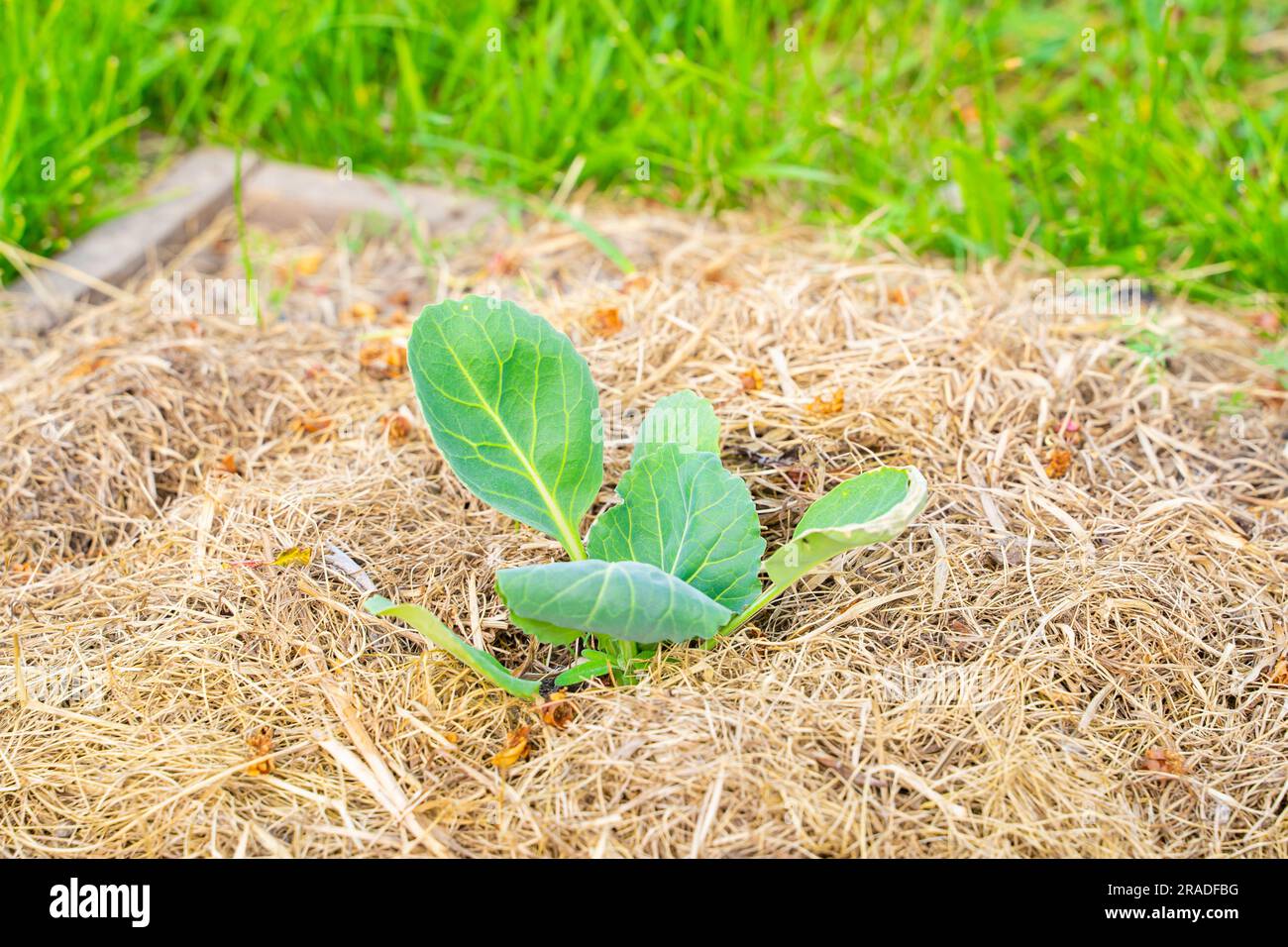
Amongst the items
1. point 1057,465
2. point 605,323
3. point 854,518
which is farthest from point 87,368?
point 1057,465

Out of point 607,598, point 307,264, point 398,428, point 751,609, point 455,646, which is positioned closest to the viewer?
point 607,598

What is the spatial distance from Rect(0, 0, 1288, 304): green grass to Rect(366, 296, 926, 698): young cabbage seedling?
43.6 inches

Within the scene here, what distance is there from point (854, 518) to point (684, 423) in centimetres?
29

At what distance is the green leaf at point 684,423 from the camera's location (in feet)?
5.00

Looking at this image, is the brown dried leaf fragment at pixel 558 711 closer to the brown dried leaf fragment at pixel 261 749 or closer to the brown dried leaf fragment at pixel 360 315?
the brown dried leaf fragment at pixel 261 749

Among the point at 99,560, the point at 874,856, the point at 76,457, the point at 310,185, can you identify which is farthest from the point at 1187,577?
the point at 310,185

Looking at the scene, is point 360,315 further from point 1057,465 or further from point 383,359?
point 1057,465

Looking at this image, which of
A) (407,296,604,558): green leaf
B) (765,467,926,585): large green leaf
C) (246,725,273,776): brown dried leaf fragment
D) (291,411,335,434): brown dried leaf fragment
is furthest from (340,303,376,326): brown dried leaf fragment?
(765,467,926,585): large green leaf

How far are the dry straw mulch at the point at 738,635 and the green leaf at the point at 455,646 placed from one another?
56 millimetres

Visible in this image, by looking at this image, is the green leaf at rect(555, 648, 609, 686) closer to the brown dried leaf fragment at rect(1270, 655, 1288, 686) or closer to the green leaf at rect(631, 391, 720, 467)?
the green leaf at rect(631, 391, 720, 467)

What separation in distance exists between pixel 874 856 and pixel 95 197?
230 cm

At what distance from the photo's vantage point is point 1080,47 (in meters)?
2.89

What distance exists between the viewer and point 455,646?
1337 millimetres

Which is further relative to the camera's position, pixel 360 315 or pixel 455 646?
pixel 360 315
